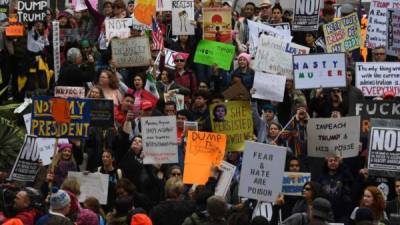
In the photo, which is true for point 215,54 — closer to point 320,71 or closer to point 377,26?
point 320,71

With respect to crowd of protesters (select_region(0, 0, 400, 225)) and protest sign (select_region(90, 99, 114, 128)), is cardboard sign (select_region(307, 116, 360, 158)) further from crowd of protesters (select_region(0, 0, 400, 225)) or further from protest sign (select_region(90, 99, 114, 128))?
protest sign (select_region(90, 99, 114, 128))

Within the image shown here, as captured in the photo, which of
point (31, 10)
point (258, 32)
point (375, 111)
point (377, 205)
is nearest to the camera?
point (377, 205)

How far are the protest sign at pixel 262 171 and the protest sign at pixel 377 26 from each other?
643 centimetres

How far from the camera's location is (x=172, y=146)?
21.0 meters

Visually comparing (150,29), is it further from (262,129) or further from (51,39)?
(262,129)

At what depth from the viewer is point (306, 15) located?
25.4 metres

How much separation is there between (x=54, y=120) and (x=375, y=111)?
4551 millimetres

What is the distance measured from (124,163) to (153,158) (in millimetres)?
420

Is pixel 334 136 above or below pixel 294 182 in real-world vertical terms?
above

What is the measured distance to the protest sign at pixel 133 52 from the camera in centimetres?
2469

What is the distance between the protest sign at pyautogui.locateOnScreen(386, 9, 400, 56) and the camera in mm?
24500

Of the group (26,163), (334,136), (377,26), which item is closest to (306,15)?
(377,26)

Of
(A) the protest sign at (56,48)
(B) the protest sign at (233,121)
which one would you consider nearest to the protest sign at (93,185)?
(B) the protest sign at (233,121)

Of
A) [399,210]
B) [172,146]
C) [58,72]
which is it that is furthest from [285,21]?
[399,210]
